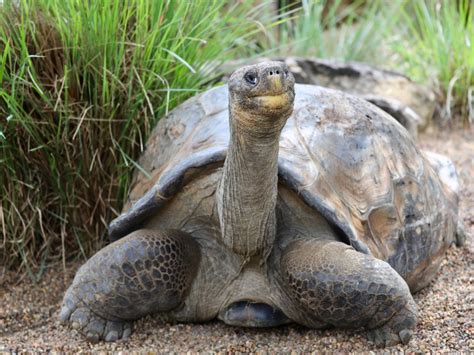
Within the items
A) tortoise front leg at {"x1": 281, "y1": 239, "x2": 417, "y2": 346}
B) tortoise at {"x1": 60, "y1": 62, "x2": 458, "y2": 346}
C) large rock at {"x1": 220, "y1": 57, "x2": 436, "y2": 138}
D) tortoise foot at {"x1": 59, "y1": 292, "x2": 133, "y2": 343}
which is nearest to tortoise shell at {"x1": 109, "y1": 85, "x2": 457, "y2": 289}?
tortoise at {"x1": 60, "y1": 62, "x2": 458, "y2": 346}

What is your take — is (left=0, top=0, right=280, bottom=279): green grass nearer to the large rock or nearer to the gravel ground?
the gravel ground

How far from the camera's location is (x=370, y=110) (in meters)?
3.03

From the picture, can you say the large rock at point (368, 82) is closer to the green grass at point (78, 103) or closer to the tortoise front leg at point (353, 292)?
the green grass at point (78, 103)

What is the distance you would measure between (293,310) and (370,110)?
910 millimetres

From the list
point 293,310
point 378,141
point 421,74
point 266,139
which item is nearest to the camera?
point 266,139

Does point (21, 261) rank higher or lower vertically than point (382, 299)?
lower

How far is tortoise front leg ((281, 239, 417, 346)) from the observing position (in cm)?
238

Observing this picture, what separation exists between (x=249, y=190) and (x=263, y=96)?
0.40 meters

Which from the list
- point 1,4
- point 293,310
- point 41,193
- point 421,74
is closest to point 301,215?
point 293,310

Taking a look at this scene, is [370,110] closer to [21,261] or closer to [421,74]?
[21,261]

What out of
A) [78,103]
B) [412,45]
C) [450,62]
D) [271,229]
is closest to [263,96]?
[271,229]

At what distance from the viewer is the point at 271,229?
2.49 meters

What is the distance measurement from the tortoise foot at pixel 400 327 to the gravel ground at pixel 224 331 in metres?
0.03

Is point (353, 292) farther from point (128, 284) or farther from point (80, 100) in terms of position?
point (80, 100)
